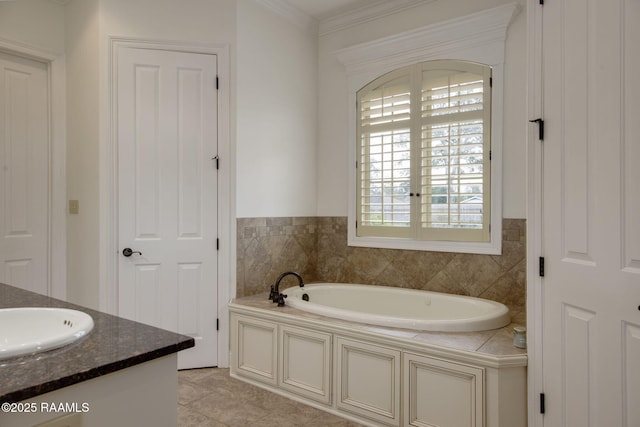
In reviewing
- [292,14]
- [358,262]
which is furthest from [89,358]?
[292,14]

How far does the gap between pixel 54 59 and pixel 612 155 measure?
3.79m

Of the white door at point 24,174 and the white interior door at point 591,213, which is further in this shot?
the white door at point 24,174

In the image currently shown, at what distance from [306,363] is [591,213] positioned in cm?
183

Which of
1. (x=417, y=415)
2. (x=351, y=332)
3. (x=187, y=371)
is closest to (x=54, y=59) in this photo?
(x=187, y=371)

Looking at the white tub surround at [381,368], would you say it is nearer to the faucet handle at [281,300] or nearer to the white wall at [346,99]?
the faucet handle at [281,300]

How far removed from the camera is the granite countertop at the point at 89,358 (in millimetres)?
830

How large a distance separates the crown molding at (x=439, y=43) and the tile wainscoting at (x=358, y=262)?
4.35ft

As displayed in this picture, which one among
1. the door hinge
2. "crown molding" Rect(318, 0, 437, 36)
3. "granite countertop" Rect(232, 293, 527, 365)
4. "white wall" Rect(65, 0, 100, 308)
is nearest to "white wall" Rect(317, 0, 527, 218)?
"crown molding" Rect(318, 0, 437, 36)

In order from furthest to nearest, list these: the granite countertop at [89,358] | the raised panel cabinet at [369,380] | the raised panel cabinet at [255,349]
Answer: the raised panel cabinet at [255,349] → the raised panel cabinet at [369,380] → the granite countertop at [89,358]

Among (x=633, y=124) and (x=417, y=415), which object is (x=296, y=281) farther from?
(x=633, y=124)

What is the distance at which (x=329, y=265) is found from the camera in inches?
156

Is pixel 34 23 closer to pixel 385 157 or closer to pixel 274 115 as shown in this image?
pixel 274 115

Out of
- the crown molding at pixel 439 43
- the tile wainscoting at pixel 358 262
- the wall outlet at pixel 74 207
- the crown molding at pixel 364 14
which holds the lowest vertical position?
the tile wainscoting at pixel 358 262

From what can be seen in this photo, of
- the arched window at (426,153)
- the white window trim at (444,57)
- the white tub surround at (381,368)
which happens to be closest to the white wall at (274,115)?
the white window trim at (444,57)
